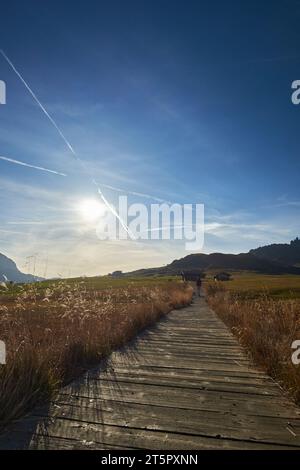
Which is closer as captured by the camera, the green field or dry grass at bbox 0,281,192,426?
dry grass at bbox 0,281,192,426

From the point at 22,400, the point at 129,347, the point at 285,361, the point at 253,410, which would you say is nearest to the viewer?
the point at 22,400

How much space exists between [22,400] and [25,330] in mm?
2226

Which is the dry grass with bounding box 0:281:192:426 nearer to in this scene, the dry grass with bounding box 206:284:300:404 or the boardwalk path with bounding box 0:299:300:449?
the boardwalk path with bounding box 0:299:300:449

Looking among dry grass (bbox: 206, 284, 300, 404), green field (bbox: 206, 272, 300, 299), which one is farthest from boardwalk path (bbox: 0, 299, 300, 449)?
green field (bbox: 206, 272, 300, 299)

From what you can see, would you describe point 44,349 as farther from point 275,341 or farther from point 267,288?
point 267,288

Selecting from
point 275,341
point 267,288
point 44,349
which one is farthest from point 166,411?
point 267,288

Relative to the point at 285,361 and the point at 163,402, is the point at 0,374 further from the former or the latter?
the point at 285,361

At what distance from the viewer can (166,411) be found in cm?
425

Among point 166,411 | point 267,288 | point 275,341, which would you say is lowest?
point 166,411

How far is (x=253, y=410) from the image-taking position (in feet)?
14.2

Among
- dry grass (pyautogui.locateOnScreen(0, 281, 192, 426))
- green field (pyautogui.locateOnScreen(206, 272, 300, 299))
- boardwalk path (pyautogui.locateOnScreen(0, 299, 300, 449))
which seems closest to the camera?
boardwalk path (pyautogui.locateOnScreen(0, 299, 300, 449))

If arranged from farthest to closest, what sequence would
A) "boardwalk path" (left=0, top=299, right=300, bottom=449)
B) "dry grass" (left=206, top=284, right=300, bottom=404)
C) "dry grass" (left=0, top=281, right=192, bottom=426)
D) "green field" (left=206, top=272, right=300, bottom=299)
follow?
"green field" (left=206, top=272, right=300, bottom=299) → "dry grass" (left=206, top=284, right=300, bottom=404) → "dry grass" (left=0, top=281, right=192, bottom=426) → "boardwalk path" (left=0, top=299, right=300, bottom=449)

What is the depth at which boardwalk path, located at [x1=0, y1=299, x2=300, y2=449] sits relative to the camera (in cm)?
345
